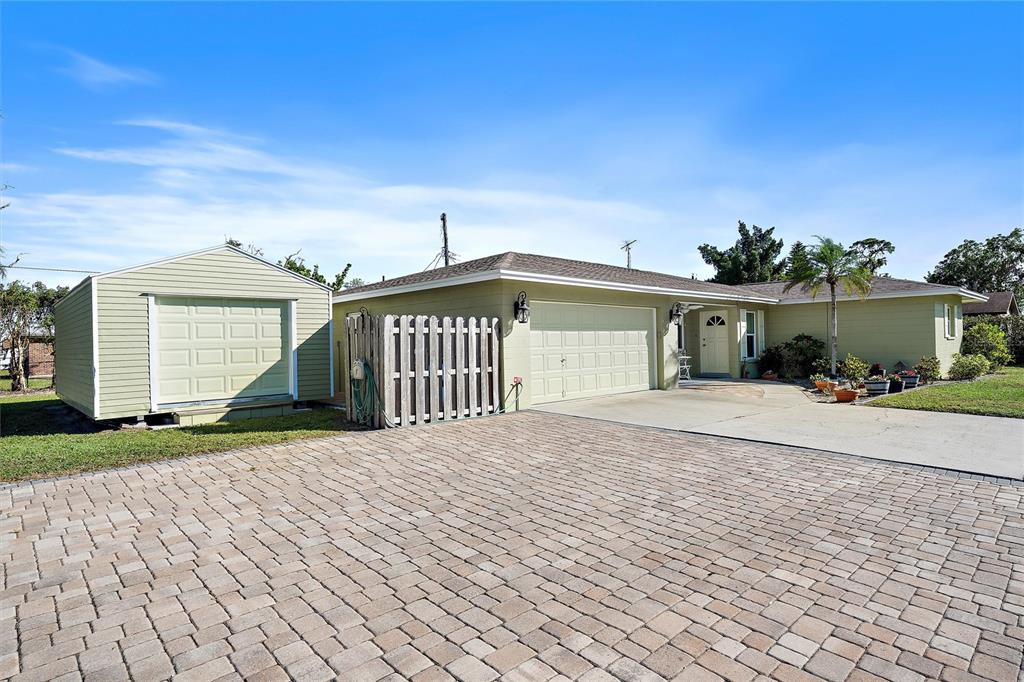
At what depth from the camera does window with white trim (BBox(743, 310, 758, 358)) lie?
1703 centimetres

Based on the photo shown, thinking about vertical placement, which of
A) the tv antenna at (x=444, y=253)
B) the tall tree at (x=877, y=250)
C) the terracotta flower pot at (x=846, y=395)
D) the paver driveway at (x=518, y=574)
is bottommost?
the paver driveway at (x=518, y=574)

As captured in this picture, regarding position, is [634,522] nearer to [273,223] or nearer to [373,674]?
[373,674]

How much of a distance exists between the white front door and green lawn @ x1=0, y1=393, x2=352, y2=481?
1184cm

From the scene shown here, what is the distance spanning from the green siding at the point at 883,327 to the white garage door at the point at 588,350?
22.7ft

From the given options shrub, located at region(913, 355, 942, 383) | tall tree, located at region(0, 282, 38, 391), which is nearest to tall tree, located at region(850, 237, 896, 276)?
shrub, located at region(913, 355, 942, 383)

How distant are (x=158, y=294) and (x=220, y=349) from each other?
1.44 meters

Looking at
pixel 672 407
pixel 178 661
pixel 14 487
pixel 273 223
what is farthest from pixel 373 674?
pixel 273 223

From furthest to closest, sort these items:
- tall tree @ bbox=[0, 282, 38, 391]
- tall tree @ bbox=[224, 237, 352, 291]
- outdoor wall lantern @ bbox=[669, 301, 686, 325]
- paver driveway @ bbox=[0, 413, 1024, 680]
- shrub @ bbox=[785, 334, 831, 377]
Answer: tall tree @ bbox=[224, 237, 352, 291], tall tree @ bbox=[0, 282, 38, 391], shrub @ bbox=[785, 334, 831, 377], outdoor wall lantern @ bbox=[669, 301, 686, 325], paver driveway @ bbox=[0, 413, 1024, 680]

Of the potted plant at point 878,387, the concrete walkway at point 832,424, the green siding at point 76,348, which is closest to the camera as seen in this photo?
the concrete walkway at point 832,424

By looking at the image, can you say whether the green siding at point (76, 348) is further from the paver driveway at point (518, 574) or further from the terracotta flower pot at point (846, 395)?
the terracotta flower pot at point (846, 395)

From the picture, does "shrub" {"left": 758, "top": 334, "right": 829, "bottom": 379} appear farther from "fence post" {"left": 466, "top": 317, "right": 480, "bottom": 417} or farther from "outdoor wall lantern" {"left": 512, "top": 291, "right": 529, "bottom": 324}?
"fence post" {"left": 466, "top": 317, "right": 480, "bottom": 417}

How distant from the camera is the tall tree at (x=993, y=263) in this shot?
131 feet

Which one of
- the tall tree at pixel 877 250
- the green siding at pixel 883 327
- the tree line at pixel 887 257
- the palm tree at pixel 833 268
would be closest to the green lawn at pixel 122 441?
the palm tree at pixel 833 268

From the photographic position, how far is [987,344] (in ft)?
60.6
